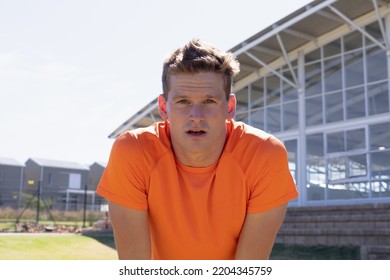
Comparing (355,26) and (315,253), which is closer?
(315,253)

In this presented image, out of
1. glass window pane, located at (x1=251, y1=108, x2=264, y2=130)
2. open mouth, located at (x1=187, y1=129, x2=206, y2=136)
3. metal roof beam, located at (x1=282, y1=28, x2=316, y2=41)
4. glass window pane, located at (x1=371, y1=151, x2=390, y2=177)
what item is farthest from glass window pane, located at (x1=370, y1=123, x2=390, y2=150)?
open mouth, located at (x1=187, y1=129, x2=206, y2=136)

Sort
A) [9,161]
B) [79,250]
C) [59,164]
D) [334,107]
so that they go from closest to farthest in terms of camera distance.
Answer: [79,250]
[334,107]
[9,161]
[59,164]

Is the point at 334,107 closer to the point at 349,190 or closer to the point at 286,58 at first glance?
the point at 286,58

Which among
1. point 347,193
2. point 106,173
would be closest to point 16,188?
point 347,193

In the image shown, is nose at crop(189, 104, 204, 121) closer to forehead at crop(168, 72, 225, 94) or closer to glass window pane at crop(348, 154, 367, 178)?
forehead at crop(168, 72, 225, 94)

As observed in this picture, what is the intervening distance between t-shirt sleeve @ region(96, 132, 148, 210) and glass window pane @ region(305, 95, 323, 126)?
14995 millimetres

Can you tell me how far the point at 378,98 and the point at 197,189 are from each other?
14015 mm

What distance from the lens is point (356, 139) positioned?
15.8m

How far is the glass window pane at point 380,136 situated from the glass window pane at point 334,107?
4.21ft

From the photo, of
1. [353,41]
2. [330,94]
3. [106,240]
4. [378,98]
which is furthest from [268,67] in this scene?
[106,240]

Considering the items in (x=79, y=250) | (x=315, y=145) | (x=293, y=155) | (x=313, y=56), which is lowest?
(x=79, y=250)

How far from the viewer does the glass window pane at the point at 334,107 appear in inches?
650

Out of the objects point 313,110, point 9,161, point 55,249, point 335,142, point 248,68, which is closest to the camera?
point 55,249

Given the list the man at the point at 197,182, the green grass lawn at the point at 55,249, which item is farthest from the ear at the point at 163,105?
the green grass lawn at the point at 55,249
